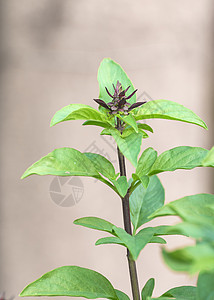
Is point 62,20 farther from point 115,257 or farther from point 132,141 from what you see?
point 132,141

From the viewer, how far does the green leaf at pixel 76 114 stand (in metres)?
0.36

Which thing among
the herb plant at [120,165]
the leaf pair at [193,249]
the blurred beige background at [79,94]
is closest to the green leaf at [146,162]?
the herb plant at [120,165]

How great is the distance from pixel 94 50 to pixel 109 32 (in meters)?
0.07

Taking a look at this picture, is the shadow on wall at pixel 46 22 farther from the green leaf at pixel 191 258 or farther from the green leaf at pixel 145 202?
the green leaf at pixel 191 258

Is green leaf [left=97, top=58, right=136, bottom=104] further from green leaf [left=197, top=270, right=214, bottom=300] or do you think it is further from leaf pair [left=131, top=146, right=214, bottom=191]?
green leaf [left=197, top=270, right=214, bottom=300]

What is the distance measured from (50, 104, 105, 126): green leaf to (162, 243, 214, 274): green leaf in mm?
175

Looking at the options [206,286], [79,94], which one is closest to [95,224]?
[206,286]

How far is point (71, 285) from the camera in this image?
0.41 m

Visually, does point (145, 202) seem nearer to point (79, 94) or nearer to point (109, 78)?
point (109, 78)

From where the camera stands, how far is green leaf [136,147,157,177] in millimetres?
416

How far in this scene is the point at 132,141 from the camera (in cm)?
37

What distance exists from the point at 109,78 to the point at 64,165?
0.14 meters

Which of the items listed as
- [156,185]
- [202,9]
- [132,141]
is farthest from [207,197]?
[202,9]

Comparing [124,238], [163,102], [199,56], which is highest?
[199,56]
